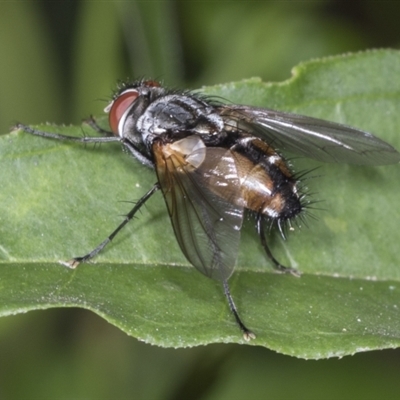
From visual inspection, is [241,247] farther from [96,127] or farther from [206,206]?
[96,127]

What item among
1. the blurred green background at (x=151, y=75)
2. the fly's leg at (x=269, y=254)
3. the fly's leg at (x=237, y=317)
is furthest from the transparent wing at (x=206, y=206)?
the blurred green background at (x=151, y=75)

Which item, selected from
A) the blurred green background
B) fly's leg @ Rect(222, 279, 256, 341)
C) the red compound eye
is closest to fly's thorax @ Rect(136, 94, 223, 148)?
the red compound eye

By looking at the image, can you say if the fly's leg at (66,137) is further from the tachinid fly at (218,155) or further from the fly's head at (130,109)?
the fly's head at (130,109)

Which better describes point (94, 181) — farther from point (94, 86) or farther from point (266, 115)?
point (94, 86)

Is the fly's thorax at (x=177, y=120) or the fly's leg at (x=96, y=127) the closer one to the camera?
the fly's thorax at (x=177, y=120)

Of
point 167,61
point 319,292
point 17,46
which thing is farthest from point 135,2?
point 319,292

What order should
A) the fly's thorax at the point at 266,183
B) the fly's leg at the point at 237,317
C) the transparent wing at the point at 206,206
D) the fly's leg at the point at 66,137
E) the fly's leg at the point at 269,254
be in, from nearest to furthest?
the fly's leg at the point at 237,317
the transparent wing at the point at 206,206
the fly's leg at the point at 66,137
the fly's thorax at the point at 266,183
the fly's leg at the point at 269,254
